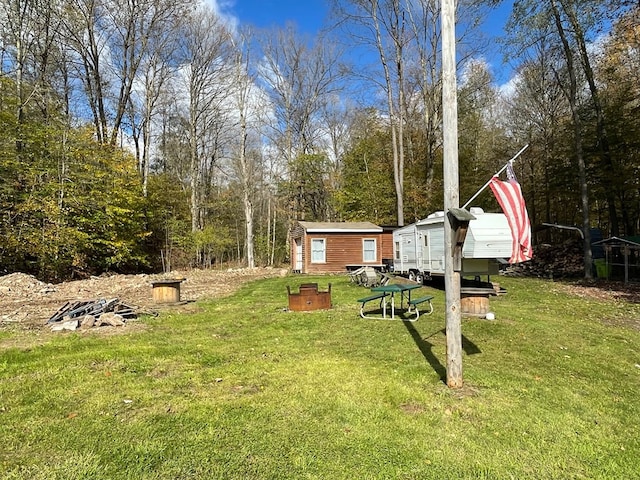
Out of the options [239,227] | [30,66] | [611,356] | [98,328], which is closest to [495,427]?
[611,356]

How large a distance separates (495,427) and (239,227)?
33583 millimetres

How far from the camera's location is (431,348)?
567 cm

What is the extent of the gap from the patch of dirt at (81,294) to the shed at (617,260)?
1452cm

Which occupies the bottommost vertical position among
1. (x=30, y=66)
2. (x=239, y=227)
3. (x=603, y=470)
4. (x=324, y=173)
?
(x=603, y=470)

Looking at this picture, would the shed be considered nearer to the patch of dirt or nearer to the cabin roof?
the cabin roof

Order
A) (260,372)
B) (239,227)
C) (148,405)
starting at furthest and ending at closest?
(239,227) < (260,372) < (148,405)

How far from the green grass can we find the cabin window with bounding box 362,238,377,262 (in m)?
13.7

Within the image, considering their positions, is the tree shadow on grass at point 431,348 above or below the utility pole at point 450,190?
below

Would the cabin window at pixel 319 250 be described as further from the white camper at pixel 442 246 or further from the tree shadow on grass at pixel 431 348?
the tree shadow on grass at pixel 431 348

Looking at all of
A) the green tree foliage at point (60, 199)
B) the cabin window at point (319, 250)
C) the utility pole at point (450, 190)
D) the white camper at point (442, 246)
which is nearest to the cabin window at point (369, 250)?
the cabin window at point (319, 250)

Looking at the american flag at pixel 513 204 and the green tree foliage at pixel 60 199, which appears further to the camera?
the green tree foliage at pixel 60 199

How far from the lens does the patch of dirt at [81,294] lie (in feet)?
28.2

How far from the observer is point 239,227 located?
3559cm

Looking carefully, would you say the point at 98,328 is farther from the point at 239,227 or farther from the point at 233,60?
the point at 239,227
